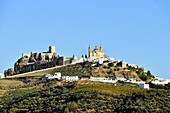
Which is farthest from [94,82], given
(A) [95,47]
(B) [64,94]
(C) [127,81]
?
(A) [95,47]

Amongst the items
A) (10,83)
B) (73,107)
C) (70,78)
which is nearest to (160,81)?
(70,78)

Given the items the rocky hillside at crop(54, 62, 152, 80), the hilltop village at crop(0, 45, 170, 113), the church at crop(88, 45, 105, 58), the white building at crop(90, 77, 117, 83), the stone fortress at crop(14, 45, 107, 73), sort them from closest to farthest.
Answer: the hilltop village at crop(0, 45, 170, 113) → the white building at crop(90, 77, 117, 83) → the rocky hillside at crop(54, 62, 152, 80) → the stone fortress at crop(14, 45, 107, 73) → the church at crop(88, 45, 105, 58)

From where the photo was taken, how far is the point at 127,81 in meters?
81.1

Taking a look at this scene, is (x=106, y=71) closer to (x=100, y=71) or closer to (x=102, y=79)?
(x=100, y=71)

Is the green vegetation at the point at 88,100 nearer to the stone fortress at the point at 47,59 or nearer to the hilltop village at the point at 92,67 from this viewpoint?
the hilltop village at the point at 92,67

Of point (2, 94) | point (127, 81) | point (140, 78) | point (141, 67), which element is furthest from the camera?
point (141, 67)

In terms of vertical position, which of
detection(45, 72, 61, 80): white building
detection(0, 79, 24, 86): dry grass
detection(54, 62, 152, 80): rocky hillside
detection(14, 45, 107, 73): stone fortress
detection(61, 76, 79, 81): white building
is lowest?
detection(0, 79, 24, 86): dry grass

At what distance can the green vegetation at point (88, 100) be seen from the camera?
58.7m

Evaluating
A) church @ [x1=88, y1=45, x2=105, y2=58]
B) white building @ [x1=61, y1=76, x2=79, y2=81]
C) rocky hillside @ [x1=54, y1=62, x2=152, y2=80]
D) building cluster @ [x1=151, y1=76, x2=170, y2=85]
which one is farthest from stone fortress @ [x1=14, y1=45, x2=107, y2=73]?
white building @ [x1=61, y1=76, x2=79, y2=81]

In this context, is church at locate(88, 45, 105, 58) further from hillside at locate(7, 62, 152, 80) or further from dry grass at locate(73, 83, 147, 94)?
dry grass at locate(73, 83, 147, 94)

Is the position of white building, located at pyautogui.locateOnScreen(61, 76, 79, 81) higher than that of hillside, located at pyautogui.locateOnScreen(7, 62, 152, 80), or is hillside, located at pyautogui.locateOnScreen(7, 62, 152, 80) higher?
hillside, located at pyautogui.locateOnScreen(7, 62, 152, 80)

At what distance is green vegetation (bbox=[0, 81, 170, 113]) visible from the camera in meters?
58.7

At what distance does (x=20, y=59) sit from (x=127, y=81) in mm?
34500

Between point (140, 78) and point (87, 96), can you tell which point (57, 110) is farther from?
point (140, 78)
